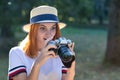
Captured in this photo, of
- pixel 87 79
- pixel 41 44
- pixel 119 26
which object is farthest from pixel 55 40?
pixel 119 26

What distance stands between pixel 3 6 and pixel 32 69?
8.22 metres

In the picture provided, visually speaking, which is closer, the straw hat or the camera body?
the camera body

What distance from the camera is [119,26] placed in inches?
390

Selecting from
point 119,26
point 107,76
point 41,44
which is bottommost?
point 107,76

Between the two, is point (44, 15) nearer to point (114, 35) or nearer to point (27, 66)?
point (27, 66)

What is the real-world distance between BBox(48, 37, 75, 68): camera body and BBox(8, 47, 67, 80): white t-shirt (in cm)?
21

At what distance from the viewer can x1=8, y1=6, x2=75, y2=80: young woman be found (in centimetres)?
284

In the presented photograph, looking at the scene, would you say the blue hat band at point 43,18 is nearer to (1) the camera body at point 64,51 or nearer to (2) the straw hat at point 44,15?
(2) the straw hat at point 44,15

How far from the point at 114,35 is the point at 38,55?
7.29m

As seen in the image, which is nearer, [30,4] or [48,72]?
A: [48,72]

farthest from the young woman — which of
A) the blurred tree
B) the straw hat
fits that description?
the blurred tree

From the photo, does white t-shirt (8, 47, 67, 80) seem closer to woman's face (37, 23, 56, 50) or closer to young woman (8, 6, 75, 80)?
young woman (8, 6, 75, 80)

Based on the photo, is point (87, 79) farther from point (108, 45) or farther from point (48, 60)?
point (48, 60)

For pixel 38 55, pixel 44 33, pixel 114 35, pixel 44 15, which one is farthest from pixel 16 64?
pixel 114 35
